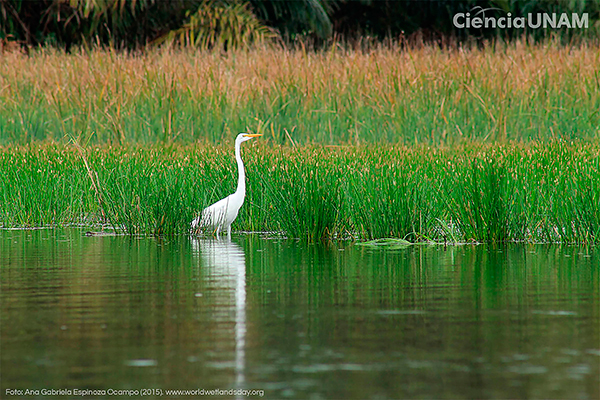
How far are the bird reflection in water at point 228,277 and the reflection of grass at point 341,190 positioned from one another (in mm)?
631

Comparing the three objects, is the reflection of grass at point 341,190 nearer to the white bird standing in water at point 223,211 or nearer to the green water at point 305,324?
the white bird standing in water at point 223,211

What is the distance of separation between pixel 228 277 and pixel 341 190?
103 inches

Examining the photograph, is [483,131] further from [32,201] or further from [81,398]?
[81,398]

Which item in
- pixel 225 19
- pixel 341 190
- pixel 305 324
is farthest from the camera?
pixel 225 19

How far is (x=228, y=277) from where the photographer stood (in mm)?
6262

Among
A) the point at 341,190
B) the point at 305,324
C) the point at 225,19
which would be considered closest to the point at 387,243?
the point at 341,190

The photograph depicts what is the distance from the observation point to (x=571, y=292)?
18.3 ft

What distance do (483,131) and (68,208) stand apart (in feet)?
17.7

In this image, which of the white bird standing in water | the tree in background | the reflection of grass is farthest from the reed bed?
the tree in background

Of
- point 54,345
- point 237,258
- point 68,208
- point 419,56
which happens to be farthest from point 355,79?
point 54,345

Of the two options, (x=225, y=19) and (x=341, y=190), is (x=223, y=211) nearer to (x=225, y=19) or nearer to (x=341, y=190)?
(x=341, y=190)

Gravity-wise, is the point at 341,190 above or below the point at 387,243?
above

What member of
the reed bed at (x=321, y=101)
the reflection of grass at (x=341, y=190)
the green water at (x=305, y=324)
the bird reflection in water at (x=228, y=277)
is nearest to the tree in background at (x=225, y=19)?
the reed bed at (x=321, y=101)

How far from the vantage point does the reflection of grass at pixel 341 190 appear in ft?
26.8
